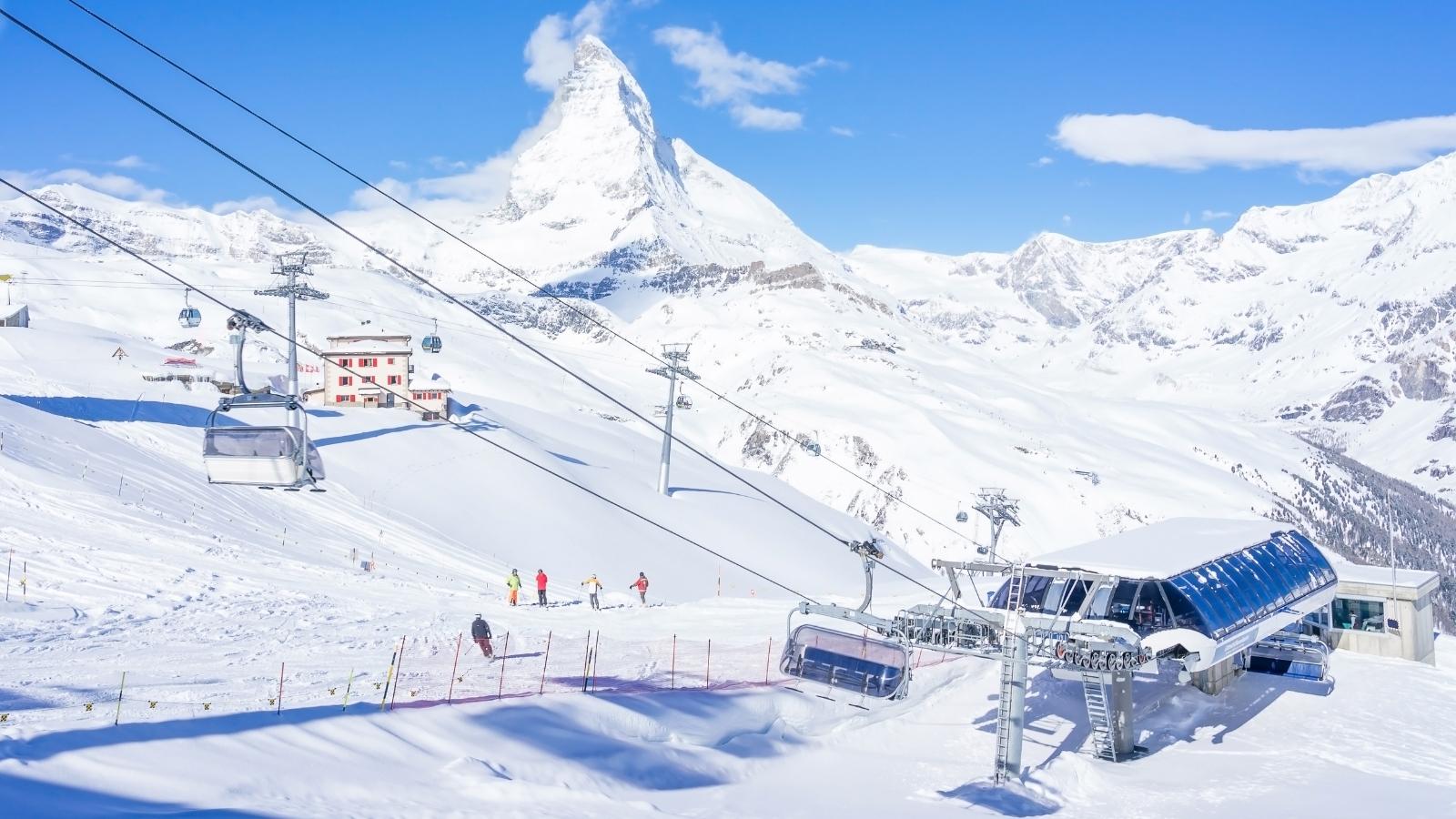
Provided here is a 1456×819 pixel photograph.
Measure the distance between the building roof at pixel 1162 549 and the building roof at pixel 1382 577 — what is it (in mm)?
5164

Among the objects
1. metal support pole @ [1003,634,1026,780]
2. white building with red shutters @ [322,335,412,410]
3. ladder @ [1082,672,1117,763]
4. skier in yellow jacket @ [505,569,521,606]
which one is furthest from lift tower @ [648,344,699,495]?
metal support pole @ [1003,634,1026,780]

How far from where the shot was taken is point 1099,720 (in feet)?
61.7

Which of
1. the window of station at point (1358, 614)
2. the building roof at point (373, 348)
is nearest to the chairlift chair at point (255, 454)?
the window of station at point (1358, 614)

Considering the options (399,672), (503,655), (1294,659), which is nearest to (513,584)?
(503,655)

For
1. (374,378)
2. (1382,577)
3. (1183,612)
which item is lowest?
(1183,612)

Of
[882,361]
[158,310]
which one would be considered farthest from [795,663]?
[882,361]

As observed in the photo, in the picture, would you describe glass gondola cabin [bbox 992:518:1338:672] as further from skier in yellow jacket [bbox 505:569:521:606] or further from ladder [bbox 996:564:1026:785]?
skier in yellow jacket [bbox 505:569:521:606]

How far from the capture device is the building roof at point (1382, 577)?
30.4 meters

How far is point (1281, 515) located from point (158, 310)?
125m

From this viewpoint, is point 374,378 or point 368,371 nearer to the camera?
point 374,378

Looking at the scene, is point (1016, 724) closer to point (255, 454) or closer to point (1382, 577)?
point (255, 454)

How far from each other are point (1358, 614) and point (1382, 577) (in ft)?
6.42

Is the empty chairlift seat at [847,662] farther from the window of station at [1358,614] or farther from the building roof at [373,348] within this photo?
the building roof at [373,348]

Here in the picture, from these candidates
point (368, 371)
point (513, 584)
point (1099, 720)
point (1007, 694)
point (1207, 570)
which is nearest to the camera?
point (1007, 694)
